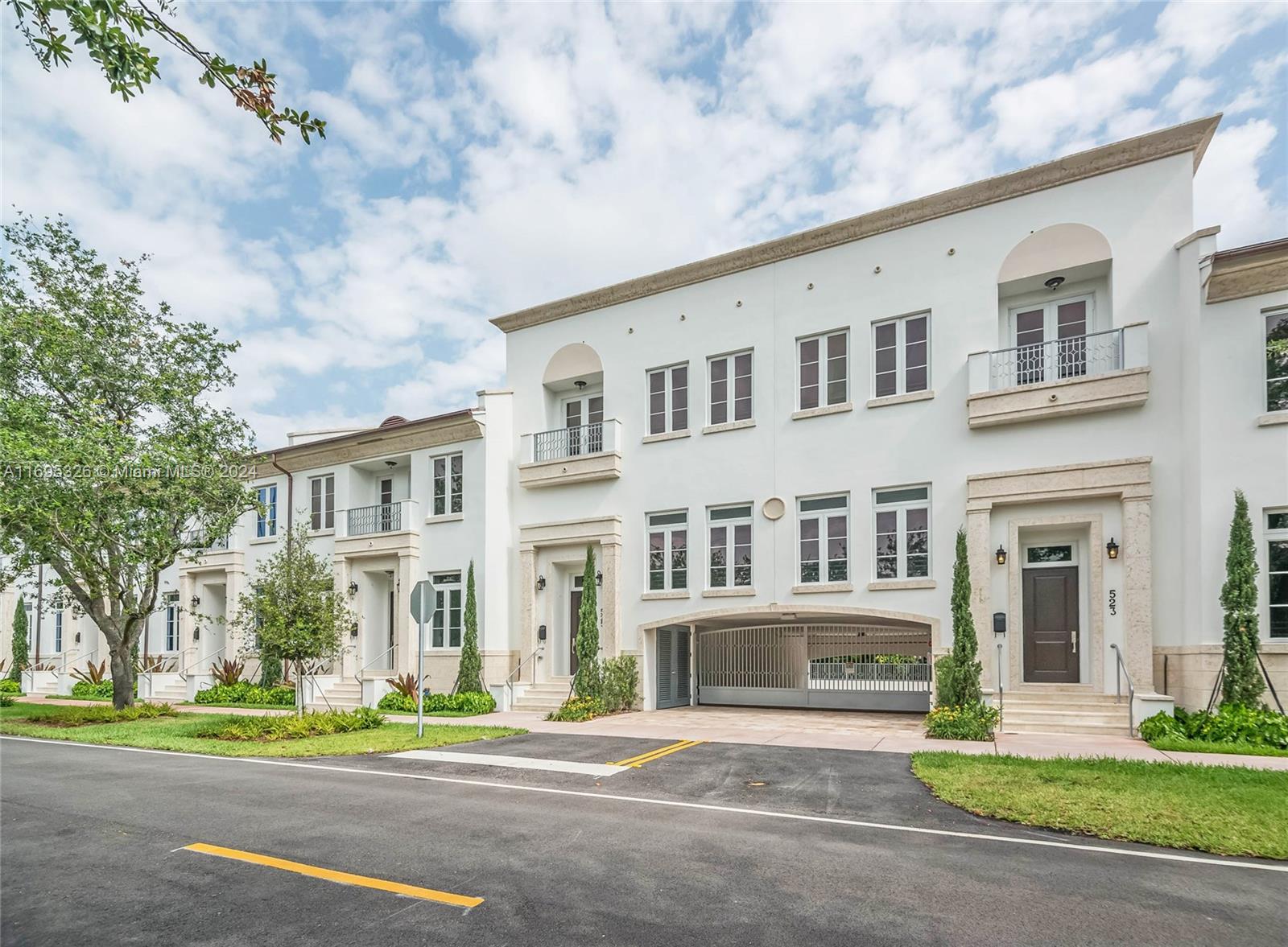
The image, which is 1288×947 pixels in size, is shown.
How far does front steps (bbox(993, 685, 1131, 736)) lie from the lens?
44.1 feet

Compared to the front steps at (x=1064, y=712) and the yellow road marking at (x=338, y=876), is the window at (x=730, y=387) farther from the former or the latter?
the yellow road marking at (x=338, y=876)

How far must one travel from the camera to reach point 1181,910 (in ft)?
17.4

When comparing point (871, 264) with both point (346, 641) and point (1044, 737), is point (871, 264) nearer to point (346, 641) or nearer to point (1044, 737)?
point (1044, 737)

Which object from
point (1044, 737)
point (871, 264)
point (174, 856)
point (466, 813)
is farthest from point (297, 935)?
point (871, 264)

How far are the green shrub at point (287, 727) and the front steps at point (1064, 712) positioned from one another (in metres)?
12.4

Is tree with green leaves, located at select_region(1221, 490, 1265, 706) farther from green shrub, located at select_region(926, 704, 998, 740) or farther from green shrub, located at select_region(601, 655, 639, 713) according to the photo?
green shrub, located at select_region(601, 655, 639, 713)

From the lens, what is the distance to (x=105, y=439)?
626 inches

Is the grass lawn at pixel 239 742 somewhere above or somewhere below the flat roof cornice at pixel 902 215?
below

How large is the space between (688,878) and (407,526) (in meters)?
18.5

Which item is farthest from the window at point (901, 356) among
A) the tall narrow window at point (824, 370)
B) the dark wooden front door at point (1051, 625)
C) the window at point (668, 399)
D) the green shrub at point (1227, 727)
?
the green shrub at point (1227, 727)

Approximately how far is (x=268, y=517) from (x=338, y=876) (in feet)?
75.9

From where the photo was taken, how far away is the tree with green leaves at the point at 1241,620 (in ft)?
41.1

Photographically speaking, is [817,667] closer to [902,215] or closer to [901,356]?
[901,356]

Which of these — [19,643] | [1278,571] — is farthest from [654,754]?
[19,643]
